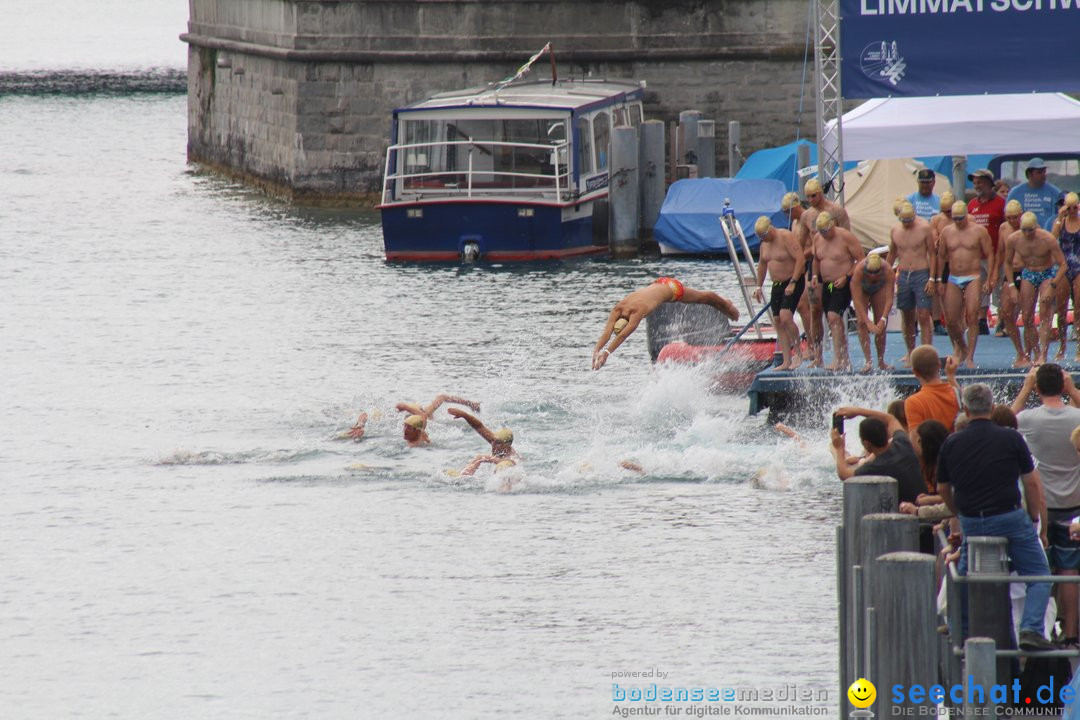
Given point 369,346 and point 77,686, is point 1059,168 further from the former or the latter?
point 77,686

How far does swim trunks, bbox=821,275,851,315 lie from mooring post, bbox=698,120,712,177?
1710 cm

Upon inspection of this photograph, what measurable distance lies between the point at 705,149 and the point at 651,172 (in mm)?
2452

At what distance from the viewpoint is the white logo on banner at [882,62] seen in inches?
721

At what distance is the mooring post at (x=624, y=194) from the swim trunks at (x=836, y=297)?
14.5 m

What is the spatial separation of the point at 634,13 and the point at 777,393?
71.1ft

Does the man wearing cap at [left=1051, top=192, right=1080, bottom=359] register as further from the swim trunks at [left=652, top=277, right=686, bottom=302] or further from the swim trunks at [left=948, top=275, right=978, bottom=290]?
the swim trunks at [left=652, top=277, right=686, bottom=302]

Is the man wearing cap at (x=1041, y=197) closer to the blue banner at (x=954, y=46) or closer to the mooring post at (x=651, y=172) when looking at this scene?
the blue banner at (x=954, y=46)

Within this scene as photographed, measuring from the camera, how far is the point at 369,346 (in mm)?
24547

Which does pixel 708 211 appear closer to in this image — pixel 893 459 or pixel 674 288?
pixel 674 288

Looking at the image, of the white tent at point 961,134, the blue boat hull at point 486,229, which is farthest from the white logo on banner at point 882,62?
the blue boat hull at point 486,229

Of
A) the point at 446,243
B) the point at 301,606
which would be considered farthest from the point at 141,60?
the point at 301,606

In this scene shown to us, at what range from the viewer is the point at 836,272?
17141mm

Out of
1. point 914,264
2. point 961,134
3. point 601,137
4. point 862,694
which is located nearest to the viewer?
point 862,694

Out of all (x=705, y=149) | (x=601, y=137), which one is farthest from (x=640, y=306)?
(x=705, y=149)
